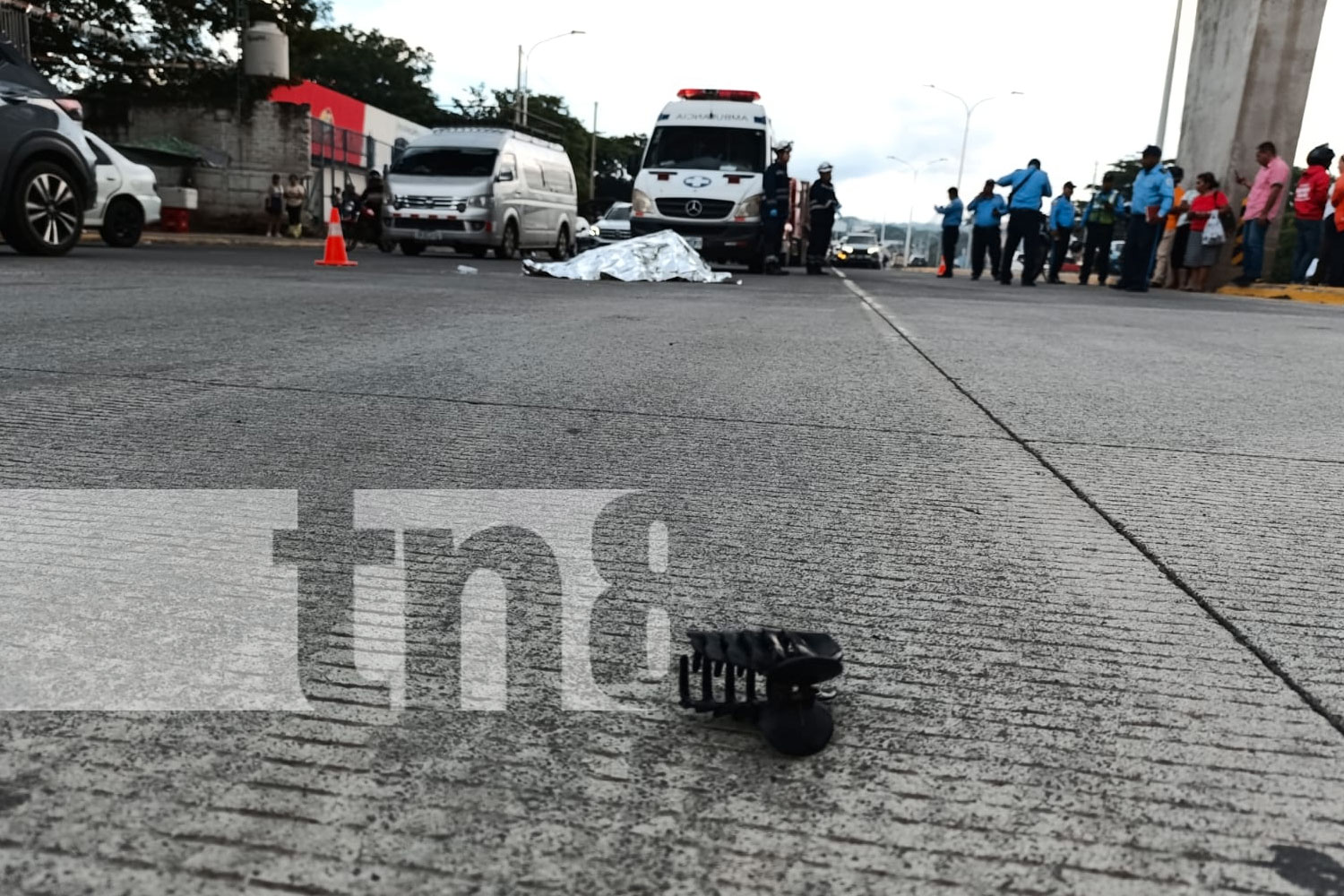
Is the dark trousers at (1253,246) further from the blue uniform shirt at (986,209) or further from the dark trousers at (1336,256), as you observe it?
the blue uniform shirt at (986,209)

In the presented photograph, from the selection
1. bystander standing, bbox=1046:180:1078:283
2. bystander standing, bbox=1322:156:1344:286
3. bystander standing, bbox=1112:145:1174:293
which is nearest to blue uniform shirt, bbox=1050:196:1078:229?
bystander standing, bbox=1046:180:1078:283

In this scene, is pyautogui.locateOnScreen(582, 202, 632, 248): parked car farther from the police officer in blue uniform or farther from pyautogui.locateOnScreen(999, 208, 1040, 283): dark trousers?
pyautogui.locateOnScreen(999, 208, 1040, 283): dark trousers

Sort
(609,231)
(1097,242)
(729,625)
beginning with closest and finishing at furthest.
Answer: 1. (729,625)
2. (1097,242)
3. (609,231)

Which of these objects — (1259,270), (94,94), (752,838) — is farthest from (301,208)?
(752,838)

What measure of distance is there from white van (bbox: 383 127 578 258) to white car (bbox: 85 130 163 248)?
14.8 ft

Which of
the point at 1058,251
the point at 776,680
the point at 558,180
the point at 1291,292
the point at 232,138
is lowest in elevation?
the point at 776,680

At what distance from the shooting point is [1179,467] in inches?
118

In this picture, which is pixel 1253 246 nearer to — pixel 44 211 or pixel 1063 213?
pixel 1063 213

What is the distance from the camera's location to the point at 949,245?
65.7 feet

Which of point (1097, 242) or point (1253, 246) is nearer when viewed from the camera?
point (1253, 246)

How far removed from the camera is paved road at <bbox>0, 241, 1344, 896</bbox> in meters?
1.04

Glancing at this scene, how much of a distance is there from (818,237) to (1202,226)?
571 centimetres

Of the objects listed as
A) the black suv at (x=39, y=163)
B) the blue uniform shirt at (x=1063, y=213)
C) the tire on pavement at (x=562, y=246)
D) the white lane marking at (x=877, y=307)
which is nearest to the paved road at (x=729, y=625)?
the white lane marking at (x=877, y=307)

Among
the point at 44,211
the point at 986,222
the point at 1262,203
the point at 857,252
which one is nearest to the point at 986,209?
the point at 986,222
